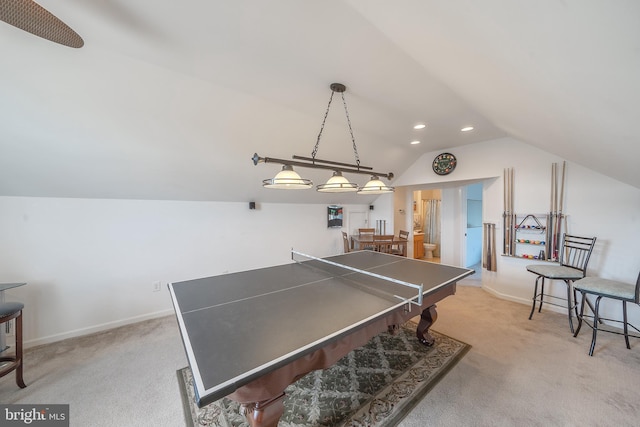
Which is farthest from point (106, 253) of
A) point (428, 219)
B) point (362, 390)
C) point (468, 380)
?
point (428, 219)

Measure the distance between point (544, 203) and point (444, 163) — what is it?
164 centimetres

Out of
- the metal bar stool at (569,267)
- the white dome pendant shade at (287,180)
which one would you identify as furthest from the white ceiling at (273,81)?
the metal bar stool at (569,267)

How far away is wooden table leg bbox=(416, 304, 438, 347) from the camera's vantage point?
8.45ft

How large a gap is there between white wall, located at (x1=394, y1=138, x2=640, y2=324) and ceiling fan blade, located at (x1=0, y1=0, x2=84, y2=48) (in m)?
5.00

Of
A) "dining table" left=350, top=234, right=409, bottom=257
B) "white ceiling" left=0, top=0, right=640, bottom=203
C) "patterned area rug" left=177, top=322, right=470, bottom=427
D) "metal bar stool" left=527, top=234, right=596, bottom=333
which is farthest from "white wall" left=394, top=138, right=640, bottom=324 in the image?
"patterned area rug" left=177, top=322, right=470, bottom=427

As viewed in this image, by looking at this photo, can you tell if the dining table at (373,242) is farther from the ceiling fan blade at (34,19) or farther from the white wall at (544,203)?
the ceiling fan blade at (34,19)

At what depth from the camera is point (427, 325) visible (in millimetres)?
2590

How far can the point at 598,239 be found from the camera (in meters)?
3.12

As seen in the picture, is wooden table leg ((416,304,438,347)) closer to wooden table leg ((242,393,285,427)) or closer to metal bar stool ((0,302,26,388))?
wooden table leg ((242,393,285,427))

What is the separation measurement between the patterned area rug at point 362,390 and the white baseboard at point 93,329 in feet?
5.00

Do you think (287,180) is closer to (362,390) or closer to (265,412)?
(265,412)

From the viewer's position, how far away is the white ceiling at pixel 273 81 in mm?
940

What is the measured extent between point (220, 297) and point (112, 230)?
236cm

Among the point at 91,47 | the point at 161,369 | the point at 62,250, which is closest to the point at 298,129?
the point at 91,47
